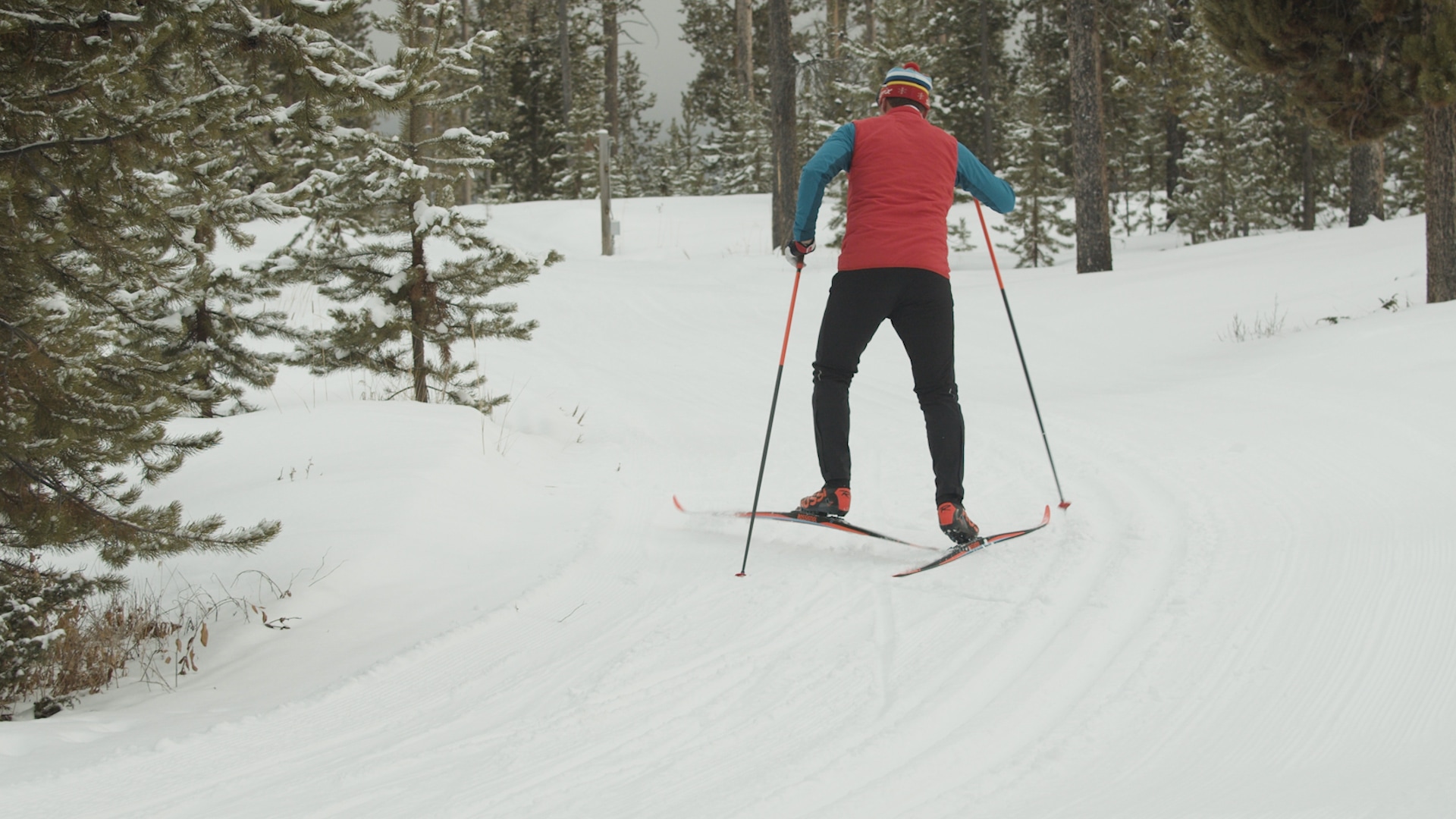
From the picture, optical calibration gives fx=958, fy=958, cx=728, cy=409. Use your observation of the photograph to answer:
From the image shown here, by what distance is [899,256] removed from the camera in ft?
14.7

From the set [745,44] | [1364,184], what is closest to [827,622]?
[1364,184]

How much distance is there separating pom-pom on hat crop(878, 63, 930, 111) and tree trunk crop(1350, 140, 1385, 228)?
1653cm

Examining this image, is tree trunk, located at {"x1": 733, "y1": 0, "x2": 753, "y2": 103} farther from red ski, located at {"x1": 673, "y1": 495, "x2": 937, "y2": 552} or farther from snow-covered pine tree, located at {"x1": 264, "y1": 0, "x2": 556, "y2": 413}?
red ski, located at {"x1": 673, "y1": 495, "x2": 937, "y2": 552}

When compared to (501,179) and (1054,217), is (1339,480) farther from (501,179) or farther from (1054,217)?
(501,179)

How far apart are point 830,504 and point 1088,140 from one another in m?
11.7

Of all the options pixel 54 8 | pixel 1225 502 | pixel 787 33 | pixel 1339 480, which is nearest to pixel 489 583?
pixel 54 8

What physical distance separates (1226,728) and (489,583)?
10.1 ft

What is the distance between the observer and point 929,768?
2.54 metres

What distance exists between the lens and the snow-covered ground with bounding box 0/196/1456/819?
2.54m

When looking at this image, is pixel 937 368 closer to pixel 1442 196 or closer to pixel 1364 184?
pixel 1442 196

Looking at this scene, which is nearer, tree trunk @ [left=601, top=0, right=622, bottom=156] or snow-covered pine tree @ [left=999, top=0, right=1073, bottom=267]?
snow-covered pine tree @ [left=999, top=0, right=1073, bottom=267]

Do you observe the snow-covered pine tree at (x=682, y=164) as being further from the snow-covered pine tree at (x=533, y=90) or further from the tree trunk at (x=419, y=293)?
the tree trunk at (x=419, y=293)

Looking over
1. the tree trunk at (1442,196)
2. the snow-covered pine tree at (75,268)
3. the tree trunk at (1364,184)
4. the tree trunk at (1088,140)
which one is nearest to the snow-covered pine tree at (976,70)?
the tree trunk at (1364,184)

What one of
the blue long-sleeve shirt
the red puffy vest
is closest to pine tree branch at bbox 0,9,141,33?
the blue long-sleeve shirt
